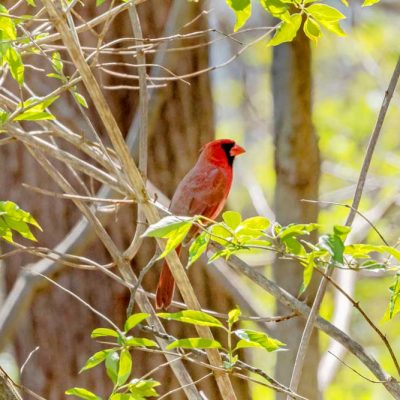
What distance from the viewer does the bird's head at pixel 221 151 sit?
3.34 metres

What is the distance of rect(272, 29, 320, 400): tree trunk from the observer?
326cm

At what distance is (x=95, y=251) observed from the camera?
3672 mm

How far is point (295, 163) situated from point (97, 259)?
0.91m

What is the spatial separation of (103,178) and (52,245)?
1870mm

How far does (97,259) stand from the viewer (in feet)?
12.0

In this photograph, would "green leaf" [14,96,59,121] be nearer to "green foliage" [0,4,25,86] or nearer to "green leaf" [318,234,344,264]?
"green foliage" [0,4,25,86]

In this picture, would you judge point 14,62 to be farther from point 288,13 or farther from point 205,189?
point 205,189

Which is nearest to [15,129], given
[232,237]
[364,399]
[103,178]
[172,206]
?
[103,178]

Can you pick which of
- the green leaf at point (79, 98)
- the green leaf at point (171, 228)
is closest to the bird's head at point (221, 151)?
the green leaf at point (79, 98)

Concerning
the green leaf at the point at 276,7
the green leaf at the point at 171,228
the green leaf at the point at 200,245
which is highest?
the green leaf at the point at 276,7

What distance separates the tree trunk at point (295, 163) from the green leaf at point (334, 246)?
5.92ft

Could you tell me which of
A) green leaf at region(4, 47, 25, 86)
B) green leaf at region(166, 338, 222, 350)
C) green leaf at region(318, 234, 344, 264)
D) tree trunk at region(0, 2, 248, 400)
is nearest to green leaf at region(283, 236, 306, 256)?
green leaf at region(318, 234, 344, 264)

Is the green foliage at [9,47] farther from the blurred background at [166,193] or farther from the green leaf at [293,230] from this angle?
the blurred background at [166,193]

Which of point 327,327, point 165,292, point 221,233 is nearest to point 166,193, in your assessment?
point 165,292
